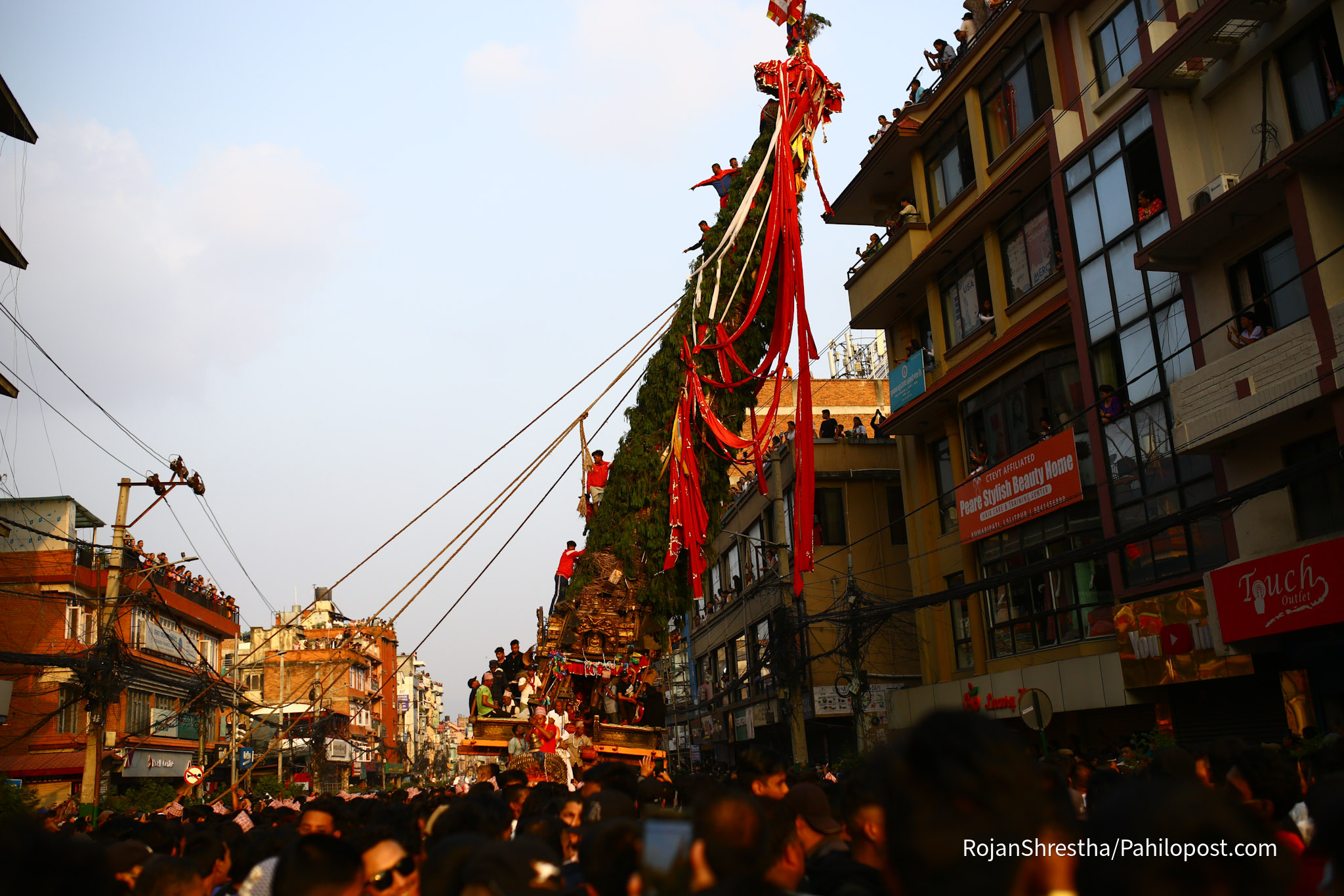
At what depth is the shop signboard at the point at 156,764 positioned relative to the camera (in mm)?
34375

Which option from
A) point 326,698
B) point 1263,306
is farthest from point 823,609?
point 326,698

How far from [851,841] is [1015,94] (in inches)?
764

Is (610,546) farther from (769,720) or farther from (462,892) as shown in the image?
(769,720)

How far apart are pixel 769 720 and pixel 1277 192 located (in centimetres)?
2084

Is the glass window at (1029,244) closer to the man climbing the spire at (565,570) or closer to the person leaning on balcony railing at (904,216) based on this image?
the person leaning on balcony railing at (904,216)

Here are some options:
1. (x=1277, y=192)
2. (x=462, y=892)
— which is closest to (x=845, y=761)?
(x=1277, y=192)

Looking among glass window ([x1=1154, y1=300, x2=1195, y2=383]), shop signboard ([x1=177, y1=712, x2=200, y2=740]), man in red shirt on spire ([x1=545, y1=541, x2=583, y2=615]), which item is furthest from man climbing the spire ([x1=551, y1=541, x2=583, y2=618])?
shop signboard ([x1=177, y1=712, x2=200, y2=740])

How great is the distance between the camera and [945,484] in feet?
77.0

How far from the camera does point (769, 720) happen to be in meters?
30.4

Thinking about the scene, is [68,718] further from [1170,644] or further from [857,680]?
[1170,644]

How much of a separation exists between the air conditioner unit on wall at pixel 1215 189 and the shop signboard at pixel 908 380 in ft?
29.3

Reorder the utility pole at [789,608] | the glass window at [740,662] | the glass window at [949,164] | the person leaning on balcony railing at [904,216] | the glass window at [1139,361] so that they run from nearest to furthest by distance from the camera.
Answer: the glass window at [1139,361], the utility pole at [789,608], the glass window at [949,164], the person leaning on balcony railing at [904,216], the glass window at [740,662]

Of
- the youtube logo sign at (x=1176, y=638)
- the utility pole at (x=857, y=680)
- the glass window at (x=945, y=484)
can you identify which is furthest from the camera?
the glass window at (x=945, y=484)

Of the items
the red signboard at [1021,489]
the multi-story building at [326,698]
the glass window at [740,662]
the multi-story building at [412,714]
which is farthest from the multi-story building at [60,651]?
the multi-story building at [412,714]
